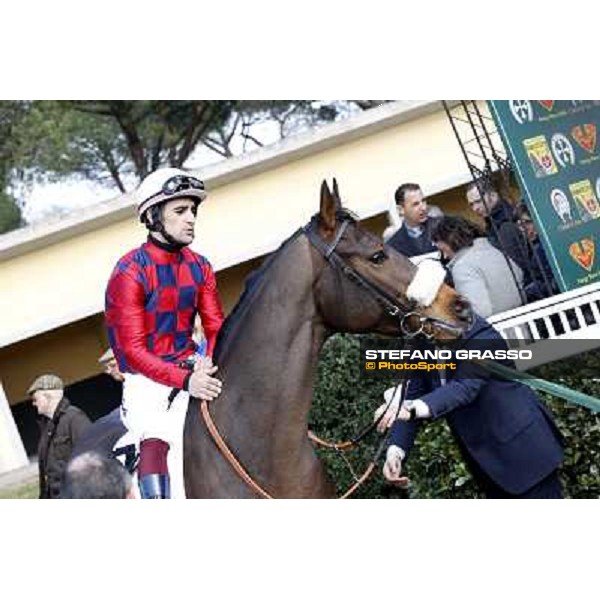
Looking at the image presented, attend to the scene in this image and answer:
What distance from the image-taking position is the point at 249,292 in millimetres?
4277

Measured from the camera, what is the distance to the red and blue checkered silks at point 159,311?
169 inches

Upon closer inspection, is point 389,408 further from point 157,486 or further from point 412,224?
point 157,486

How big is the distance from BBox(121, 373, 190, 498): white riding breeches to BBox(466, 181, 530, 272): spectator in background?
4.97 feet

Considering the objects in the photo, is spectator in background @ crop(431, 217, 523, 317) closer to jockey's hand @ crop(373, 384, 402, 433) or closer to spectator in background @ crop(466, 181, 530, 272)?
spectator in background @ crop(466, 181, 530, 272)

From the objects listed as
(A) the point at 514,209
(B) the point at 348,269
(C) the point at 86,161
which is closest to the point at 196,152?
(C) the point at 86,161

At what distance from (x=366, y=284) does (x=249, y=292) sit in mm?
473

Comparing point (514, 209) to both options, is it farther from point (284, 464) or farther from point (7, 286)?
point (7, 286)

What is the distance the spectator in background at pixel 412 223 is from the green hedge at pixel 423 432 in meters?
0.47

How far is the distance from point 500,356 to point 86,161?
1978mm

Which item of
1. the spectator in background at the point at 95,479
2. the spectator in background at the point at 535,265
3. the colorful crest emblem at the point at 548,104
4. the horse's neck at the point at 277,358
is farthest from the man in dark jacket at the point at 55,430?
the colorful crest emblem at the point at 548,104

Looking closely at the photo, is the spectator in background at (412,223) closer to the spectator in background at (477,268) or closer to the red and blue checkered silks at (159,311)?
the spectator in background at (477,268)

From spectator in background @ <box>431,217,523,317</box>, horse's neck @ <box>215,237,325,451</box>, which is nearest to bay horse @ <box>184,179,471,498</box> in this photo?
horse's neck @ <box>215,237,325,451</box>

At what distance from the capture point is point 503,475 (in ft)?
14.5
